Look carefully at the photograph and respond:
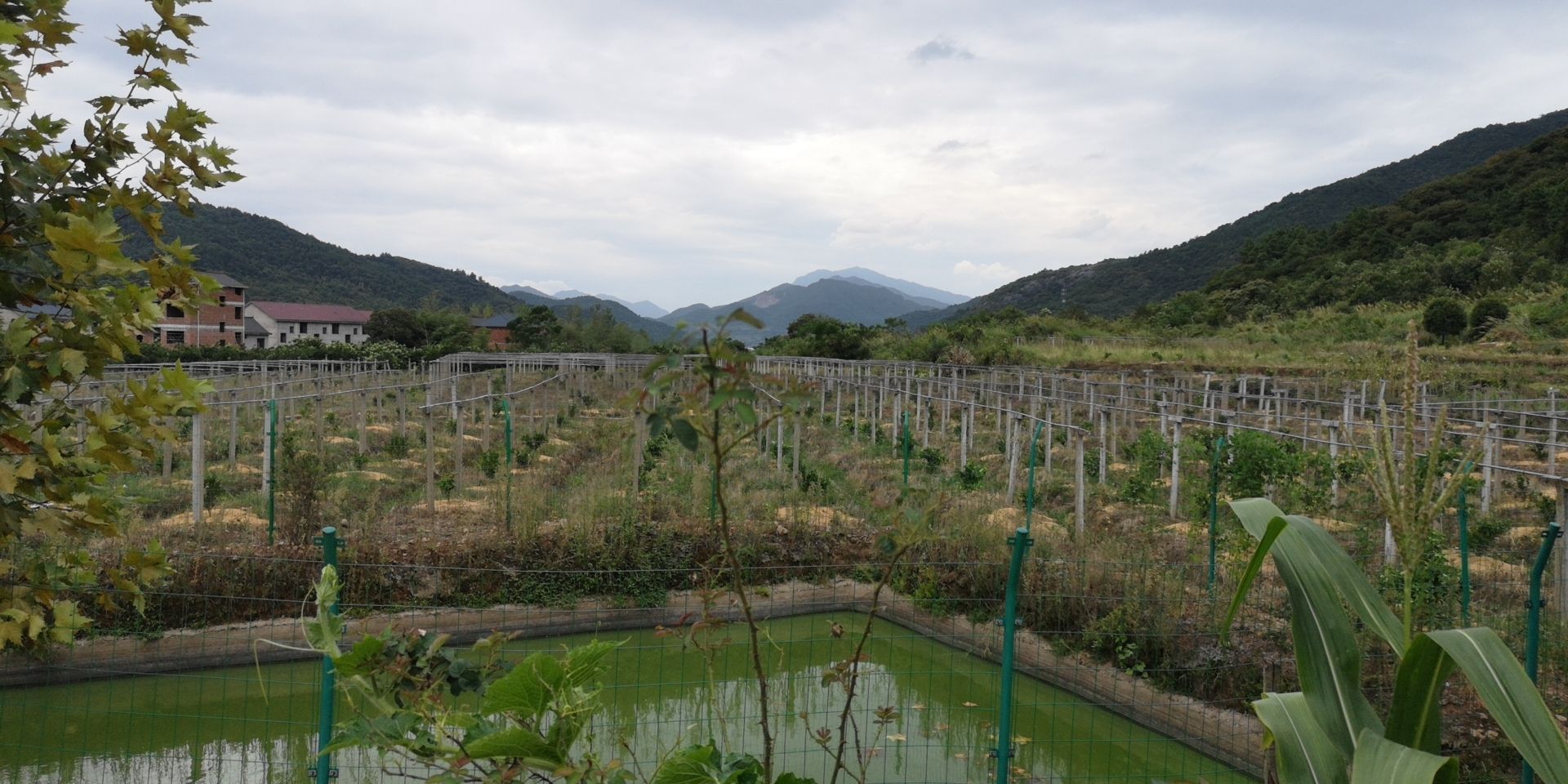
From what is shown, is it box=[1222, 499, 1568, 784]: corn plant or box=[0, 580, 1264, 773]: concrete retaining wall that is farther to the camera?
box=[0, 580, 1264, 773]: concrete retaining wall

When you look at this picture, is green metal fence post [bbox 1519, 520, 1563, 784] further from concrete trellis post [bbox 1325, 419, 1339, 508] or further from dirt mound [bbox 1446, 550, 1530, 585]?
concrete trellis post [bbox 1325, 419, 1339, 508]

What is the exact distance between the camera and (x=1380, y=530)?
27.4ft

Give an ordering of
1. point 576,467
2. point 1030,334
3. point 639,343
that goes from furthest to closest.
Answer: point 639,343 < point 1030,334 < point 576,467

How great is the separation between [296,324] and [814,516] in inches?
2541

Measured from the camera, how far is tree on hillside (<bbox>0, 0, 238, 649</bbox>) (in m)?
1.88

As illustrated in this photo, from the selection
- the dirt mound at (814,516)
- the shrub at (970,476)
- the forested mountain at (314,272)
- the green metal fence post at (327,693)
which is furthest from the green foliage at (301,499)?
the forested mountain at (314,272)

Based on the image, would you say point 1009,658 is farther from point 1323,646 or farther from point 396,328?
point 396,328

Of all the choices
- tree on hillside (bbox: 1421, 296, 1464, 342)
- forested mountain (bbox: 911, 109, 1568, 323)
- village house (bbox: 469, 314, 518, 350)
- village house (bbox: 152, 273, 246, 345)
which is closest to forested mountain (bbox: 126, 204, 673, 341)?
village house (bbox: 469, 314, 518, 350)

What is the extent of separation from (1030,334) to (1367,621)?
38473 millimetres

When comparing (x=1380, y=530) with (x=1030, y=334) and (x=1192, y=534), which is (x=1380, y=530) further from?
(x=1030, y=334)

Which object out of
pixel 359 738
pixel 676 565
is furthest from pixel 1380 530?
pixel 359 738

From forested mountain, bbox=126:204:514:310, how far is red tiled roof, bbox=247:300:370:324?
9395 millimetres

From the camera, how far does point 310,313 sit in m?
65.6

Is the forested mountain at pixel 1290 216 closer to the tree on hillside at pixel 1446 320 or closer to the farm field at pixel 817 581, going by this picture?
the tree on hillside at pixel 1446 320
